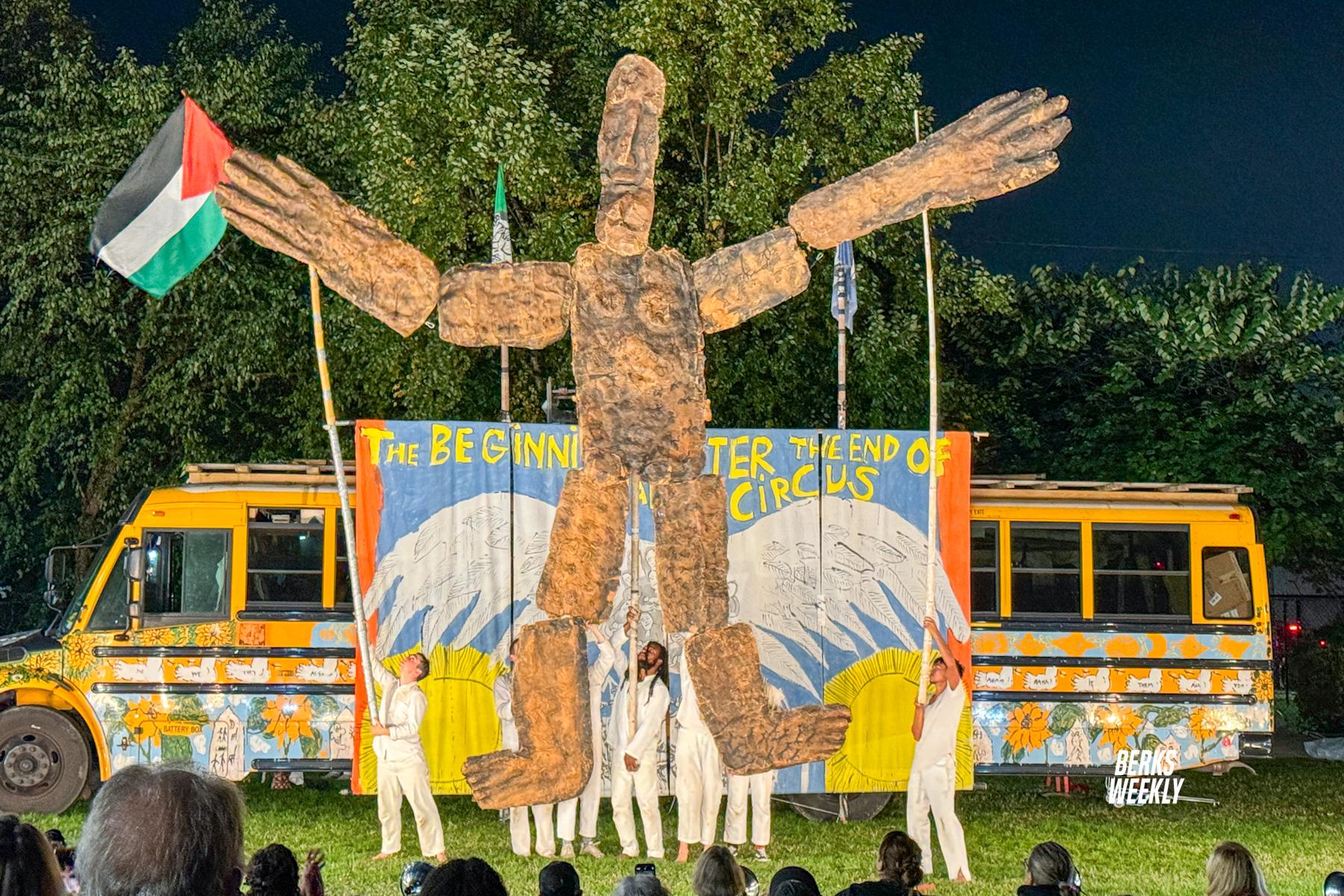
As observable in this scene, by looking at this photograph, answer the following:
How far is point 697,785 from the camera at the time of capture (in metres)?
10.7

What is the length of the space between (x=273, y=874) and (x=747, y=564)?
21.1 ft

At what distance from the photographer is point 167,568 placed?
39.0ft

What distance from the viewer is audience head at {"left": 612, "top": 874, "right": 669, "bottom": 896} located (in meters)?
4.98

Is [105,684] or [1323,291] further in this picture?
Answer: [1323,291]

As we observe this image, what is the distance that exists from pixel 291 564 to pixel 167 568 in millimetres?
909

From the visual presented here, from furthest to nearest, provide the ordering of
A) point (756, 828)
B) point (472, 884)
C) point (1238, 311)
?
1. point (1238, 311)
2. point (756, 828)
3. point (472, 884)

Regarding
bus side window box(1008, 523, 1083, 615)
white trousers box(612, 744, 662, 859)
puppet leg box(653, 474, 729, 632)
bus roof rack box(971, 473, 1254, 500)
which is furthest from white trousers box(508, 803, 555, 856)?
bus roof rack box(971, 473, 1254, 500)

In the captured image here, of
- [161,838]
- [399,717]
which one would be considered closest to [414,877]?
[161,838]

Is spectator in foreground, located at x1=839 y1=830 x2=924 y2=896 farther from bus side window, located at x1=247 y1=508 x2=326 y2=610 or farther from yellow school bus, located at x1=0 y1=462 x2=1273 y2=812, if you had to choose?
bus side window, located at x1=247 y1=508 x2=326 y2=610

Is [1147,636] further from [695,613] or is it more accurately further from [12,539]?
[12,539]

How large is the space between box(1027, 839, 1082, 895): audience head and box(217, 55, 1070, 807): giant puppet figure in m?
1.51

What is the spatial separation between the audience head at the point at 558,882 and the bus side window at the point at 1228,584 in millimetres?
8060

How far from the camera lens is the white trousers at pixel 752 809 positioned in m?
10.6

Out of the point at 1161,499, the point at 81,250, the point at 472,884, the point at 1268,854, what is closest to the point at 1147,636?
the point at 1161,499
